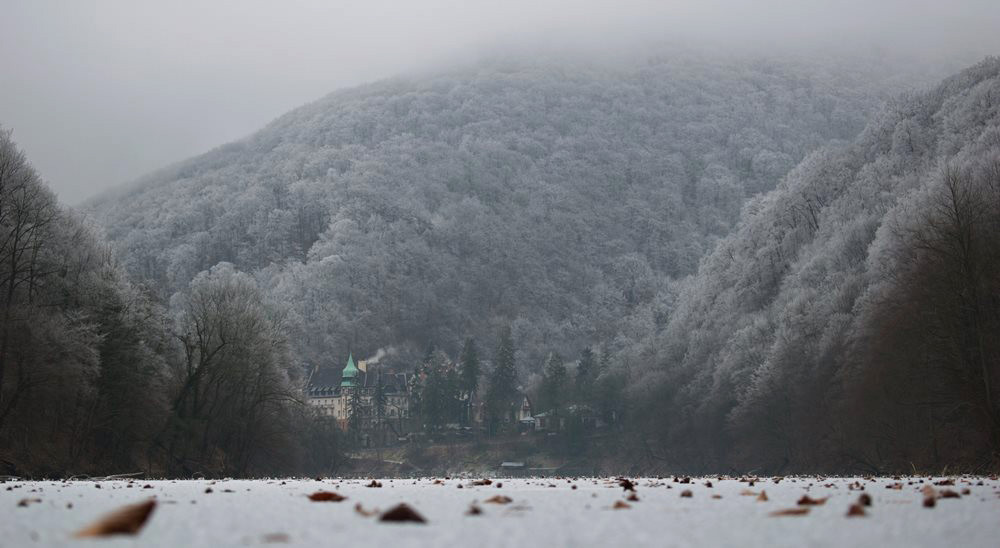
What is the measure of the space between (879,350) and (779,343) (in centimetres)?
3259

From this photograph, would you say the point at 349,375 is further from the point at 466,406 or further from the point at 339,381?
the point at 466,406

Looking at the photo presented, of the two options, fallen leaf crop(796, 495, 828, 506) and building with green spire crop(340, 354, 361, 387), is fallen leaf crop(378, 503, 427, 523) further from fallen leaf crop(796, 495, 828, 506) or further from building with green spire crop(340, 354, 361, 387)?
building with green spire crop(340, 354, 361, 387)

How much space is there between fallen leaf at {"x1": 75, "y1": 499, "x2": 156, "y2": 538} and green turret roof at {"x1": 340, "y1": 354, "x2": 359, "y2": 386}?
156m

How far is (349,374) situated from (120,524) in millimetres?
164879

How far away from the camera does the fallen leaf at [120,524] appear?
490 cm

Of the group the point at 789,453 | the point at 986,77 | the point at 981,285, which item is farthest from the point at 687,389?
the point at 981,285

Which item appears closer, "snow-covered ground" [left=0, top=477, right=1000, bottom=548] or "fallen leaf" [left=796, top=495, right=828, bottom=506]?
"snow-covered ground" [left=0, top=477, right=1000, bottom=548]

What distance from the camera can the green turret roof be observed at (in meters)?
163

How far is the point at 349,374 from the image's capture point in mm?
167250

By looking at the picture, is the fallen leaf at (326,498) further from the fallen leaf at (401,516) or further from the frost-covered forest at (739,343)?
the frost-covered forest at (739,343)

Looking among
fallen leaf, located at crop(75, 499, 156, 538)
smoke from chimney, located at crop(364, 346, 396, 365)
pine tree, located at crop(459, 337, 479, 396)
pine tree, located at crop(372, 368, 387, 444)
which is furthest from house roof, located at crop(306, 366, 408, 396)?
fallen leaf, located at crop(75, 499, 156, 538)

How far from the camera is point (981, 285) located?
114 ft

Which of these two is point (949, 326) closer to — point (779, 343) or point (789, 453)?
point (789, 453)

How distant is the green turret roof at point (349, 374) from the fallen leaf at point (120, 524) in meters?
156
